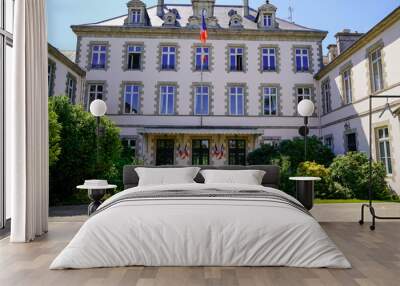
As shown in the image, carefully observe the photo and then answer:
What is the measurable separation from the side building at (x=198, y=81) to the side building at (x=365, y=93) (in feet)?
4.02

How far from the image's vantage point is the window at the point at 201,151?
41.9 feet

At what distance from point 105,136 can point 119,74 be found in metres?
5.78

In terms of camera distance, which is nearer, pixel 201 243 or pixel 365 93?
pixel 201 243

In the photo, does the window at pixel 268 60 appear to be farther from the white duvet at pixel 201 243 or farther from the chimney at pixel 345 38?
the white duvet at pixel 201 243

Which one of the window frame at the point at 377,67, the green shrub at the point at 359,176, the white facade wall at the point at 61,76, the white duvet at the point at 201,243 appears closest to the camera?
the white duvet at the point at 201,243

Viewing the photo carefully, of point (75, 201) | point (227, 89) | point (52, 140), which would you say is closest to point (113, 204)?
point (52, 140)

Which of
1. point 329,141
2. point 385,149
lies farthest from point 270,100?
point 385,149

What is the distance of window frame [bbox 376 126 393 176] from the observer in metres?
8.24

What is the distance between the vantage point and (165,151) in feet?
42.4

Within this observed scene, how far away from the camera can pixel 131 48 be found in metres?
12.8

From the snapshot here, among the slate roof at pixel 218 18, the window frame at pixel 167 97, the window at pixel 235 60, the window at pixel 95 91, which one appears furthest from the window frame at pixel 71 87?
the window at pixel 235 60

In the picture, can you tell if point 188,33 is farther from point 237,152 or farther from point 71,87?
point 237,152

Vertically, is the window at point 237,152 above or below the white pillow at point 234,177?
above

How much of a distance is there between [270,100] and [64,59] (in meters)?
8.29
